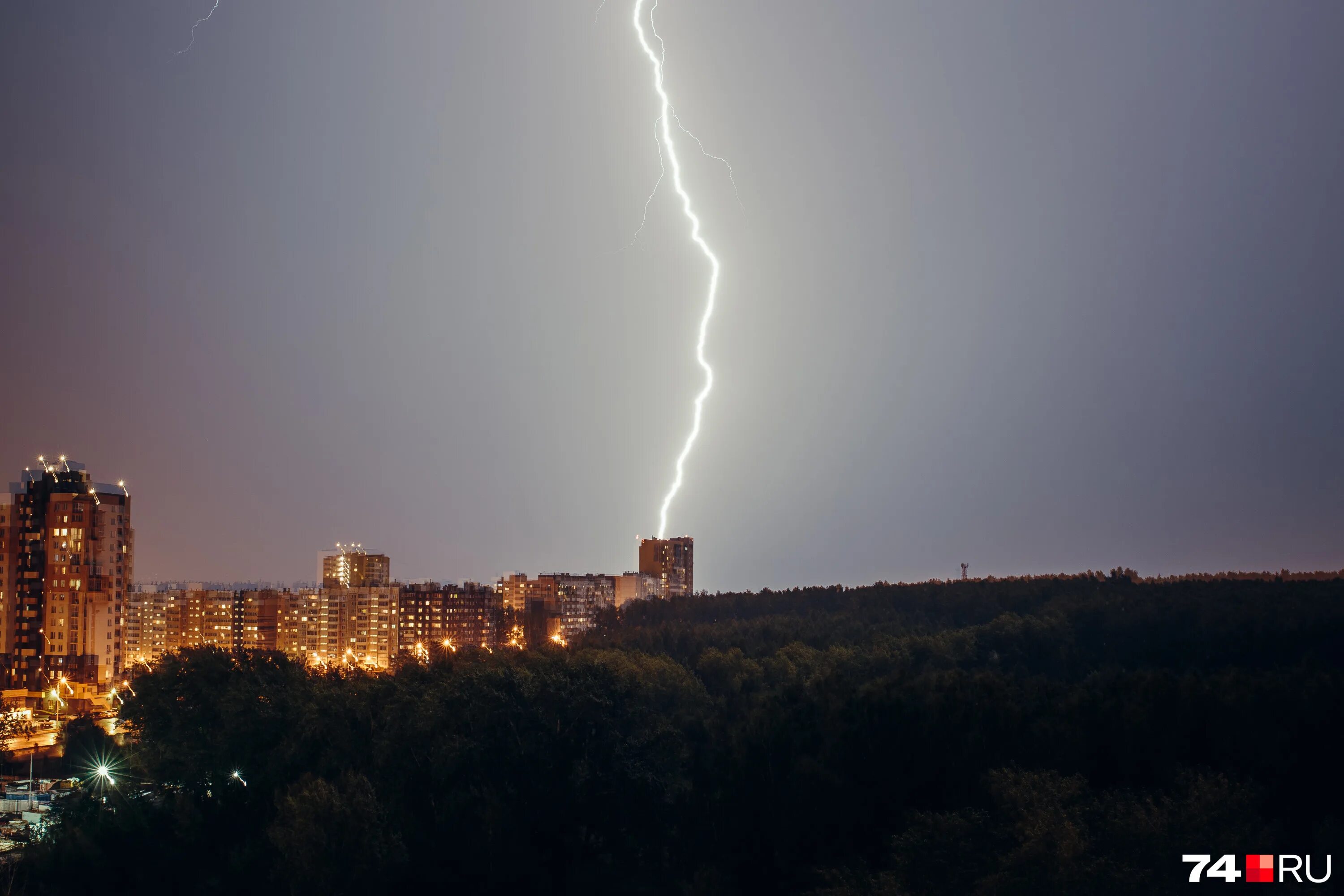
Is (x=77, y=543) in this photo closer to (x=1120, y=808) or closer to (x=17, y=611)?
(x=17, y=611)

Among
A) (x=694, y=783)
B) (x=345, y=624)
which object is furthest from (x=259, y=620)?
(x=694, y=783)

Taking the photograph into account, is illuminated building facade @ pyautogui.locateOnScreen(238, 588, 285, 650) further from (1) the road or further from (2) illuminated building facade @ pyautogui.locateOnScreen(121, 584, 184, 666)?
(1) the road

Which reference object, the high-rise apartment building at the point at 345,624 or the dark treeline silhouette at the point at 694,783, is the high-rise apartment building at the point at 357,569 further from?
the dark treeline silhouette at the point at 694,783

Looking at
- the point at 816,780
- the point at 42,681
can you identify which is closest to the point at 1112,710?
the point at 816,780

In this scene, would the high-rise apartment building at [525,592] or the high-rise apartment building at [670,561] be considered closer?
the high-rise apartment building at [525,592]

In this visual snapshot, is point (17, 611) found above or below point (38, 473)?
below

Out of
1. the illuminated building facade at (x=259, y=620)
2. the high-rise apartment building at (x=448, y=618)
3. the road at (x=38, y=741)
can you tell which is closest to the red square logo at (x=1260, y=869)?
the road at (x=38, y=741)
